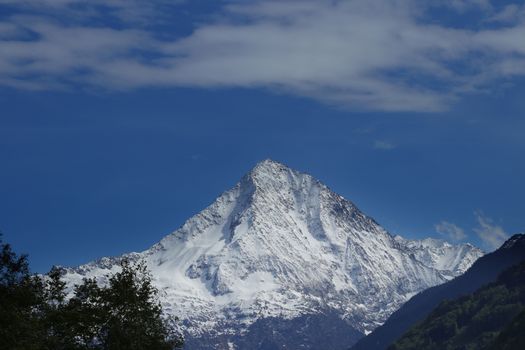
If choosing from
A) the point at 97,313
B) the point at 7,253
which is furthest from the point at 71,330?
the point at 7,253

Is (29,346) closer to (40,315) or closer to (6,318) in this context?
(6,318)

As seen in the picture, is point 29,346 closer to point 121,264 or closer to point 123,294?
point 123,294

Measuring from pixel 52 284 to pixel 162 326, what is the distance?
605 inches

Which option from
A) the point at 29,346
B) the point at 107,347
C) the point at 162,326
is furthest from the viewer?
the point at 162,326

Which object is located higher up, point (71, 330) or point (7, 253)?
point (7, 253)

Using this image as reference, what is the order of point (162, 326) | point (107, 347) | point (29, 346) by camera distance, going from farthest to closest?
point (162, 326) → point (107, 347) → point (29, 346)

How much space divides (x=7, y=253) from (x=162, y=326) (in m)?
Result: 20.4

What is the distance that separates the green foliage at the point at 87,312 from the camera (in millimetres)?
124875

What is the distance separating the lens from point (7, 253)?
429 feet

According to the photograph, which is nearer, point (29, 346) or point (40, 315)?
point (29, 346)

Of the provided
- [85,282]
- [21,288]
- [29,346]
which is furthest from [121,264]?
[29,346]

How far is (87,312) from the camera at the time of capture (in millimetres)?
129250

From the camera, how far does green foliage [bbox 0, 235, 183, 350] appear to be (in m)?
125

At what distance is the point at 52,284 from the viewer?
13775 centimetres
